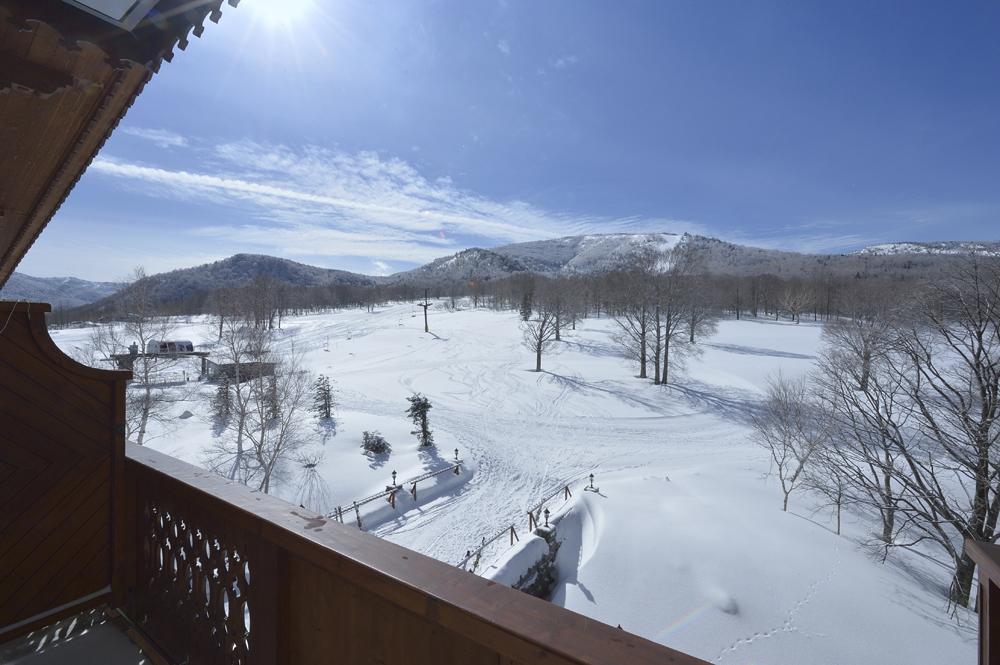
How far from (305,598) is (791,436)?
53.6 feet

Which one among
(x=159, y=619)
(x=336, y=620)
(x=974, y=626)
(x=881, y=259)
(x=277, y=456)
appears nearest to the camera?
(x=336, y=620)

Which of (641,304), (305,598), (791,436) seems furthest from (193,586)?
(641,304)

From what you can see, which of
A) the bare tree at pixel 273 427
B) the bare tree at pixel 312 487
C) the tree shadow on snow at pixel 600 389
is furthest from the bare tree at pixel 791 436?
the bare tree at pixel 273 427

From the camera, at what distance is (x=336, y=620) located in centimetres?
135

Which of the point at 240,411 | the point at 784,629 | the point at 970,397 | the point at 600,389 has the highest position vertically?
the point at 970,397

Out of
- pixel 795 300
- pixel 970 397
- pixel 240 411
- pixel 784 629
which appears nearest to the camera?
pixel 784 629

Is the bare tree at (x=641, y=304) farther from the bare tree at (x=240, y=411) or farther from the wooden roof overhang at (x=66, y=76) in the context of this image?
the wooden roof overhang at (x=66, y=76)

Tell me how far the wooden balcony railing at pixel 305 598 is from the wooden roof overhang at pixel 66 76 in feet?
4.60

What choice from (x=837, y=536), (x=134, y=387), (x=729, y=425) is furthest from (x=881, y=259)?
(x=134, y=387)

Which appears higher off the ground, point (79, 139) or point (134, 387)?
point (79, 139)

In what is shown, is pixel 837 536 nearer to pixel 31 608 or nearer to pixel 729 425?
pixel 729 425

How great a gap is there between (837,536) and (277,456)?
15644mm

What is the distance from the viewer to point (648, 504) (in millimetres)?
11406

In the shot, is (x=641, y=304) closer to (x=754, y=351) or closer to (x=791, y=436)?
(x=791, y=436)
